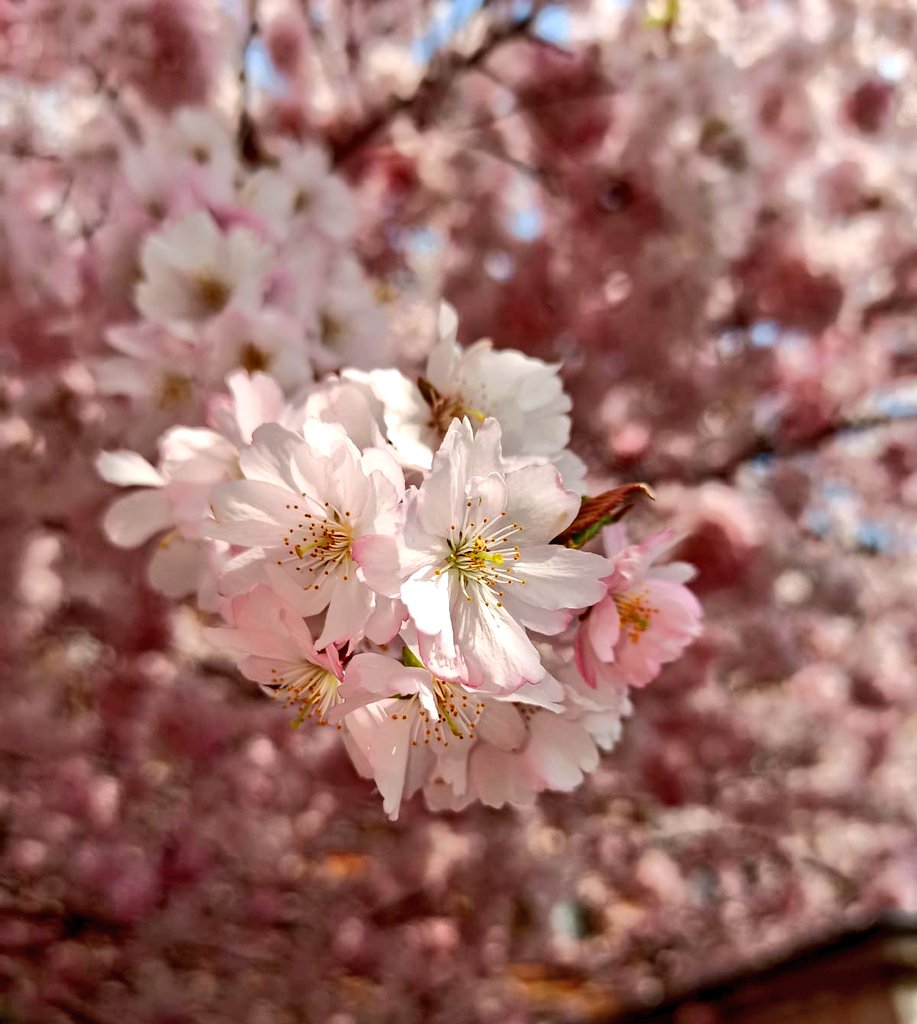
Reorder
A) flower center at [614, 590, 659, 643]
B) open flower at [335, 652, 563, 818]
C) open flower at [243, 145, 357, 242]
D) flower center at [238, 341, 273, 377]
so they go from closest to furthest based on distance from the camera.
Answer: open flower at [335, 652, 563, 818]
flower center at [614, 590, 659, 643]
flower center at [238, 341, 273, 377]
open flower at [243, 145, 357, 242]

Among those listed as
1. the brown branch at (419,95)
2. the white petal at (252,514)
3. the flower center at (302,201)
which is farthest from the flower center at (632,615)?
the brown branch at (419,95)

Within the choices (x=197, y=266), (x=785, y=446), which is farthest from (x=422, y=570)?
(x=785, y=446)

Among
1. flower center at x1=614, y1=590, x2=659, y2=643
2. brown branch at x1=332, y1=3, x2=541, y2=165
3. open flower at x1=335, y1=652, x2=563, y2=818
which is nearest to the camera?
open flower at x1=335, y1=652, x2=563, y2=818

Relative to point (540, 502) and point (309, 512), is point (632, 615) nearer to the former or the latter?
point (540, 502)

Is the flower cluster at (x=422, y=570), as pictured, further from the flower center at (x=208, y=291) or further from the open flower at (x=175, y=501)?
the flower center at (x=208, y=291)

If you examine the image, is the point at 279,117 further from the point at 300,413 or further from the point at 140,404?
the point at 300,413

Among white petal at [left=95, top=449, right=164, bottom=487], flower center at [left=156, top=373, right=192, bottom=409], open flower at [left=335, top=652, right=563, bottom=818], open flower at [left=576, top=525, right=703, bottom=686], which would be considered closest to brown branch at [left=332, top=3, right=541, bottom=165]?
flower center at [left=156, top=373, right=192, bottom=409]

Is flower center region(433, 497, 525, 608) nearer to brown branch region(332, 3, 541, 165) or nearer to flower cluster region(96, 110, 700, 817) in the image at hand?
flower cluster region(96, 110, 700, 817)
